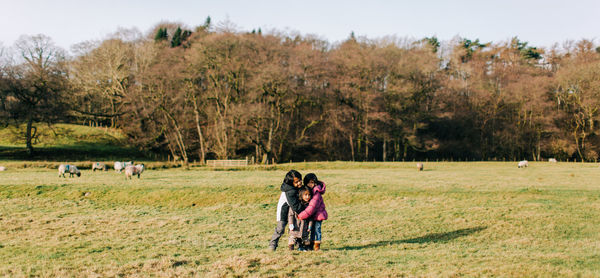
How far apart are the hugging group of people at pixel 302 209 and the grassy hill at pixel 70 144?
54.8 meters

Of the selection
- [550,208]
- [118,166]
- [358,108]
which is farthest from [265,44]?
[550,208]

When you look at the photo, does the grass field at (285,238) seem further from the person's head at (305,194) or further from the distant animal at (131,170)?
the distant animal at (131,170)

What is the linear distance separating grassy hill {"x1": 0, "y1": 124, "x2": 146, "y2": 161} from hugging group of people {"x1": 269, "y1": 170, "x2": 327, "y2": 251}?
54799mm

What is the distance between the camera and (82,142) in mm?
67500

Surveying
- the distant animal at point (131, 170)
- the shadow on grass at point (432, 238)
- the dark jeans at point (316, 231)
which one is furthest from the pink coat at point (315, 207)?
the distant animal at point (131, 170)

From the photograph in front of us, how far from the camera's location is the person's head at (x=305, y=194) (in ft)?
34.8

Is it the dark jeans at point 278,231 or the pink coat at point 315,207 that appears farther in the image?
the dark jeans at point 278,231

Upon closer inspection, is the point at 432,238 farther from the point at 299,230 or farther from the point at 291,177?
the point at 291,177

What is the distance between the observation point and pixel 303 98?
5906cm

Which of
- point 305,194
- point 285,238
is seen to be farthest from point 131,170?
point 305,194

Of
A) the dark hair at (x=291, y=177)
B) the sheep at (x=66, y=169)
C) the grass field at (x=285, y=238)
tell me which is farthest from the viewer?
the sheep at (x=66, y=169)

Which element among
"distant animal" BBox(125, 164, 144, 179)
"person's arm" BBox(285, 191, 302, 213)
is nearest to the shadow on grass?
"person's arm" BBox(285, 191, 302, 213)

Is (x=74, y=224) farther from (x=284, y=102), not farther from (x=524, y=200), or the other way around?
(x=284, y=102)

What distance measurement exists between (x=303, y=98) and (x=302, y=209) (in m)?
48.8
